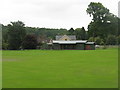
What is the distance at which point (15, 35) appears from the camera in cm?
6931

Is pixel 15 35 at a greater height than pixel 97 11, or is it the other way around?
pixel 97 11

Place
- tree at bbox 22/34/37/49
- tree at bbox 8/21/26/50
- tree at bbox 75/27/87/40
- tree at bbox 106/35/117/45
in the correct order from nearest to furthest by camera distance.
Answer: tree at bbox 22/34/37/49 → tree at bbox 8/21/26/50 → tree at bbox 106/35/117/45 → tree at bbox 75/27/87/40

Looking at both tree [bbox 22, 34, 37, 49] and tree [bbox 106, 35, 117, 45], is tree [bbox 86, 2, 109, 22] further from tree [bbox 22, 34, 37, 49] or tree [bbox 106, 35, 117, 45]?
tree [bbox 22, 34, 37, 49]

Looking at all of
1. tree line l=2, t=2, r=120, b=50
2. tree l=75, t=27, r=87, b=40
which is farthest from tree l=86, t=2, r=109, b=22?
tree l=75, t=27, r=87, b=40

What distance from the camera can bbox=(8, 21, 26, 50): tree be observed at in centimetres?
6862

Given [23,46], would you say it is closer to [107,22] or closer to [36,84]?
[107,22]

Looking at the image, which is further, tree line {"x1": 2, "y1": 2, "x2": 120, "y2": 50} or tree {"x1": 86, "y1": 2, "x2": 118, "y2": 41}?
tree {"x1": 86, "y1": 2, "x2": 118, "y2": 41}

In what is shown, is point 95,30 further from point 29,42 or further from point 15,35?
point 15,35

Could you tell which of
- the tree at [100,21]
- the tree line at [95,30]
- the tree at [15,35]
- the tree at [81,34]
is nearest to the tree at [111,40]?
the tree line at [95,30]

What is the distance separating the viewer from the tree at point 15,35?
68625 mm

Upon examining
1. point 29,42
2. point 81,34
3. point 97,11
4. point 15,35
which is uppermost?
point 97,11

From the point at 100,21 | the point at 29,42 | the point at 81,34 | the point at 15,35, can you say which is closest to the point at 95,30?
the point at 100,21

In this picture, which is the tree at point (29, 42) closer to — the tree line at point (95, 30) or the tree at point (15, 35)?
the tree line at point (95, 30)

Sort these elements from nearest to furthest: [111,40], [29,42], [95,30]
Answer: [29,42] → [111,40] → [95,30]
